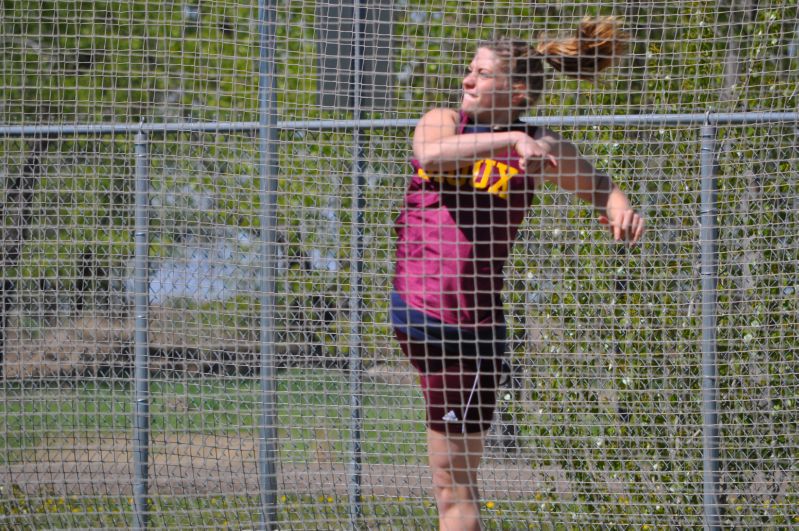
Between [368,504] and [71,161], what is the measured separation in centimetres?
219

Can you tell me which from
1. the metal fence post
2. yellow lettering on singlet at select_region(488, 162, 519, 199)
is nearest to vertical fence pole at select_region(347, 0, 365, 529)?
the metal fence post

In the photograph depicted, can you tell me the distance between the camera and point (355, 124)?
4.11 meters

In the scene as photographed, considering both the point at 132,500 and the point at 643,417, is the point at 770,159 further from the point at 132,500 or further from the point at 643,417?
the point at 132,500

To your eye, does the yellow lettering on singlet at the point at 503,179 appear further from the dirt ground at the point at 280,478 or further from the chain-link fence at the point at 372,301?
A: the dirt ground at the point at 280,478

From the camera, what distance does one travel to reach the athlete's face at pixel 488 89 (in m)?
2.98

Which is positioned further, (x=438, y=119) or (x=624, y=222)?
(x=438, y=119)

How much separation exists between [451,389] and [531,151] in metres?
0.79

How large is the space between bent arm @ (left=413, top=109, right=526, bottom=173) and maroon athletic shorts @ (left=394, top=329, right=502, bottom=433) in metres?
0.56

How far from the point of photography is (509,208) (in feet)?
9.99

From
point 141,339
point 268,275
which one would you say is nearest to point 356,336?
point 268,275

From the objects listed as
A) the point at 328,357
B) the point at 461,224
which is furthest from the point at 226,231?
the point at 461,224

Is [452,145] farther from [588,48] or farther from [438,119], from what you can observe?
[588,48]

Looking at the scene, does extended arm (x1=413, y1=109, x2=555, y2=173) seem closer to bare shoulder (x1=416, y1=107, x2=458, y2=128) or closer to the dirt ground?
bare shoulder (x1=416, y1=107, x2=458, y2=128)

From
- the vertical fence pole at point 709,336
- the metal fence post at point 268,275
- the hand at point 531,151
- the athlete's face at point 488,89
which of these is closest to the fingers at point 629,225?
the hand at point 531,151
